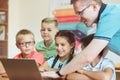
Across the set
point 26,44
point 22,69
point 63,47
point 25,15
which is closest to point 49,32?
point 26,44

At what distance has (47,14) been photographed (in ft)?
12.9

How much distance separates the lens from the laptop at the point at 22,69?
1.18 meters

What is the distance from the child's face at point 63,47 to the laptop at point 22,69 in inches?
19.3

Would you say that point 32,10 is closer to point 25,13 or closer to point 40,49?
point 25,13

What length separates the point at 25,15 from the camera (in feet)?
13.6

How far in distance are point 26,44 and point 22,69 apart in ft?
2.50

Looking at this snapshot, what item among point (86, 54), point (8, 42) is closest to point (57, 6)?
point (8, 42)

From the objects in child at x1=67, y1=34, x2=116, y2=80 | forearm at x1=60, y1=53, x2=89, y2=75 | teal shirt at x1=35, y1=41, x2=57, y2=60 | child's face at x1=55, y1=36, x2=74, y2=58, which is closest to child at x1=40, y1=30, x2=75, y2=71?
child's face at x1=55, y1=36, x2=74, y2=58

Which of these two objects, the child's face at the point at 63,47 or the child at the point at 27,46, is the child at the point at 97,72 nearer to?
the child's face at the point at 63,47

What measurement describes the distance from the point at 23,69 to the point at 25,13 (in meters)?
2.98

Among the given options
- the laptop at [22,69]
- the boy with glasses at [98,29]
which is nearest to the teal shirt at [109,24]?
the boy with glasses at [98,29]

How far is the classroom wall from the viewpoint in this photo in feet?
13.0

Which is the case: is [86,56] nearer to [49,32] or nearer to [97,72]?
[97,72]

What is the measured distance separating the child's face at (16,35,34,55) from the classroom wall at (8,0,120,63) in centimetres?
192
